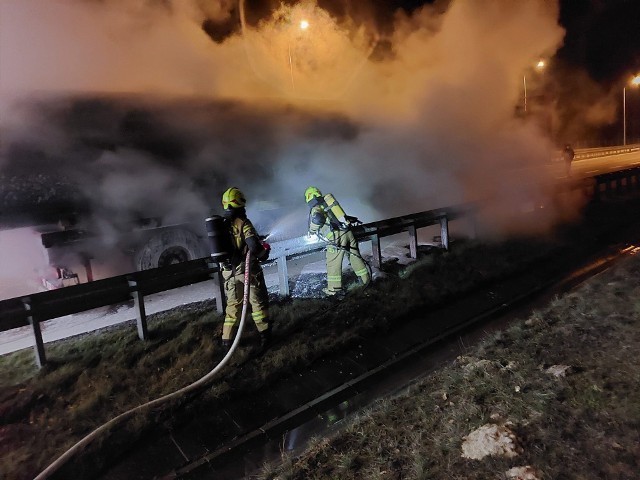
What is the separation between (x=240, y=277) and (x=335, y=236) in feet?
5.75

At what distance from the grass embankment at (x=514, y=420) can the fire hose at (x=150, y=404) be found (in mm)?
1091

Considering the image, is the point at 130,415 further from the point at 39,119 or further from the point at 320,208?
the point at 39,119

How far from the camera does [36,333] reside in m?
3.68

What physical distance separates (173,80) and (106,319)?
4.27 meters

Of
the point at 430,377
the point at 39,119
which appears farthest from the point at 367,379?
the point at 39,119

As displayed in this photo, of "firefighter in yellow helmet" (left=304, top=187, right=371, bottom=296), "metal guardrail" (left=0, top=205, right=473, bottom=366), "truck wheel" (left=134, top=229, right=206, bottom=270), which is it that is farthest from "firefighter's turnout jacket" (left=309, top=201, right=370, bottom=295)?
"truck wheel" (left=134, top=229, right=206, bottom=270)

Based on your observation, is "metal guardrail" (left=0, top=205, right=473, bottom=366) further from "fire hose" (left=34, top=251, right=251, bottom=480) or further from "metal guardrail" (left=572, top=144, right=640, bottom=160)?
"metal guardrail" (left=572, top=144, right=640, bottom=160)

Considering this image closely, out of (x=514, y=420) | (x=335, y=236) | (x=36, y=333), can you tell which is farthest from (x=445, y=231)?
(x=36, y=333)

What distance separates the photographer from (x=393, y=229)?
6.25 metres

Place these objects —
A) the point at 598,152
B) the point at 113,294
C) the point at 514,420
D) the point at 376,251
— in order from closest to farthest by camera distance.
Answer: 1. the point at 514,420
2. the point at 113,294
3. the point at 376,251
4. the point at 598,152

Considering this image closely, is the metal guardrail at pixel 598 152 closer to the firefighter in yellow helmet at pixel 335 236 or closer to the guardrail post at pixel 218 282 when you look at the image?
the firefighter in yellow helmet at pixel 335 236

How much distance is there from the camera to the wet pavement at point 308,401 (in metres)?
2.90

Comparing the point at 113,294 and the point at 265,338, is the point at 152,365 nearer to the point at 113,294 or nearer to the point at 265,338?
the point at 113,294

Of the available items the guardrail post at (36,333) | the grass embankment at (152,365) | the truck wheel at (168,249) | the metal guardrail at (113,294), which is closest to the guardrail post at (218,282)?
the metal guardrail at (113,294)
